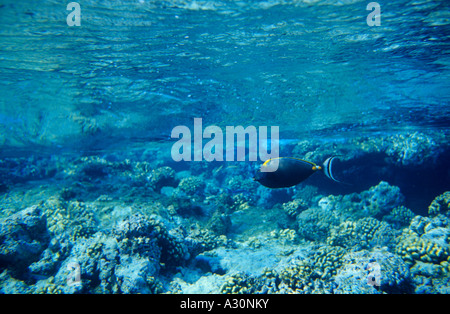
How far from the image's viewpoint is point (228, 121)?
19109mm

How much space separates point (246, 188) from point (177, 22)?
11.2 metres

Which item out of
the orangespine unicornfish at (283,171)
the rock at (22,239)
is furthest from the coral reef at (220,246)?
the orangespine unicornfish at (283,171)

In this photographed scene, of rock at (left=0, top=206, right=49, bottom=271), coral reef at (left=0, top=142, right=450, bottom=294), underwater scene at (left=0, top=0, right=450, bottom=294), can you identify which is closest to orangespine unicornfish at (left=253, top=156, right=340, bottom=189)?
underwater scene at (left=0, top=0, right=450, bottom=294)

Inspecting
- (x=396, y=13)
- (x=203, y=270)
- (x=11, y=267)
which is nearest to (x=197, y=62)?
(x=396, y=13)

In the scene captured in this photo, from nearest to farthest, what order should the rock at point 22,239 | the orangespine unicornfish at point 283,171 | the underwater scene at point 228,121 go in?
the orangespine unicornfish at point 283,171 → the underwater scene at point 228,121 → the rock at point 22,239

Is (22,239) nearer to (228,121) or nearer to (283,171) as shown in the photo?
(283,171)

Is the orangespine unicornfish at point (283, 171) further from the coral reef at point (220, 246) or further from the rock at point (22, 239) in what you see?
the rock at point (22, 239)

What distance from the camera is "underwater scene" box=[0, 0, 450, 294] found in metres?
5.56

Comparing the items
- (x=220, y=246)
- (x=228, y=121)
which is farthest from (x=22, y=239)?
(x=228, y=121)

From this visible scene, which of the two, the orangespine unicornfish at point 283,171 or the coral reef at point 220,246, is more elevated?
the orangespine unicornfish at point 283,171

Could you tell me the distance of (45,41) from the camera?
9172 mm

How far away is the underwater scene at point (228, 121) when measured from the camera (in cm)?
556

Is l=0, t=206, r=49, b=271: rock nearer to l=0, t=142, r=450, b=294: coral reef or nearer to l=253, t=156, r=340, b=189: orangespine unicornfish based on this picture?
l=0, t=142, r=450, b=294: coral reef

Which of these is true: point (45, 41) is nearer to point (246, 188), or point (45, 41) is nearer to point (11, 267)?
point (11, 267)
